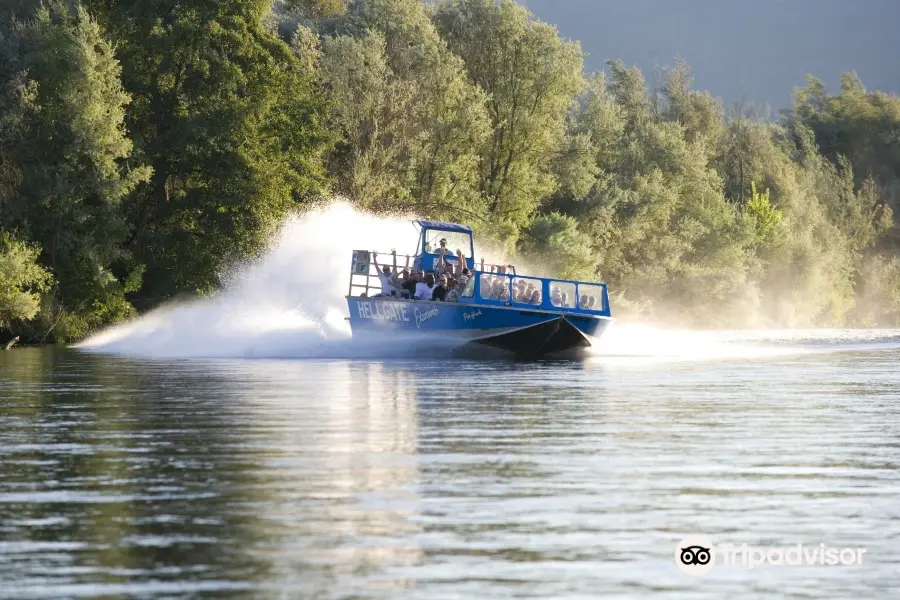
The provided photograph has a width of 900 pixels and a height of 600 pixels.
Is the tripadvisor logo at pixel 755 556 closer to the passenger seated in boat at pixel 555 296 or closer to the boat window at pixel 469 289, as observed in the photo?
the boat window at pixel 469 289

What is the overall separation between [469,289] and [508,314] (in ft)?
4.24

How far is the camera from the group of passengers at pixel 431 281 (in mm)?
40844

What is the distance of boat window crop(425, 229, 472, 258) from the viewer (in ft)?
144

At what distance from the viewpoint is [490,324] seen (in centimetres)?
4025

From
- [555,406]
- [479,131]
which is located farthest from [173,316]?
[555,406]

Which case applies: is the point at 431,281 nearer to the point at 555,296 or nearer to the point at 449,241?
the point at 555,296

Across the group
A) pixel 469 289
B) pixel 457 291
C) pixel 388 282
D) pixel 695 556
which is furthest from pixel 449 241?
pixel 695 556

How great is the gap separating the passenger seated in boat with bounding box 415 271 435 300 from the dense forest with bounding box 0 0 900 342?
17.7m

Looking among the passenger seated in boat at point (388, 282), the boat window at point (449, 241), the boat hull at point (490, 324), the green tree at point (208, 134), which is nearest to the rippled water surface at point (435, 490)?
the boat hull at point (490, 324)

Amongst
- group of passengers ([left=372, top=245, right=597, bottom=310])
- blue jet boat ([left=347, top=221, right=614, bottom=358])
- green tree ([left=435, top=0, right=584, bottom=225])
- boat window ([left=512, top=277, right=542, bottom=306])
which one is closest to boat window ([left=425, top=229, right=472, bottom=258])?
group of passengers ([left=372, top=245, right=597, bottom=310])

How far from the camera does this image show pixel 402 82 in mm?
71938

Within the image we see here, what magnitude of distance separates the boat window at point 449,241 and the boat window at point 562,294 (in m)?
3.86

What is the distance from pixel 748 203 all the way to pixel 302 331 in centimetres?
5911

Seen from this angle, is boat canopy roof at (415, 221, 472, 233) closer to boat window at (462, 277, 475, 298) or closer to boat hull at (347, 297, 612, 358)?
boat hull at (347, 297, 612, 358)
